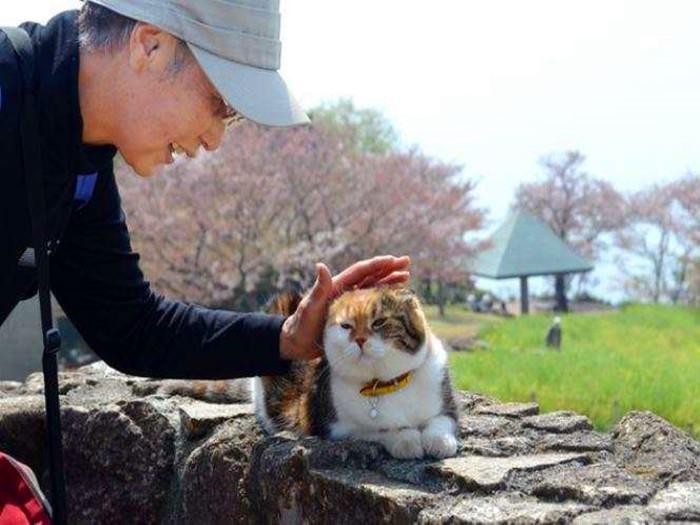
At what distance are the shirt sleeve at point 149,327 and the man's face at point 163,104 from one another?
0.39m

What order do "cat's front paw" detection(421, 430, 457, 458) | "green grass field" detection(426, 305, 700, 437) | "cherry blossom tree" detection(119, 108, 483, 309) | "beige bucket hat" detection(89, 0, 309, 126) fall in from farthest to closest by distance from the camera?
"cherry blossom tree" detection(119, 108, 483, 309) → "green grass field" detection(426, 305, 700, 437) → "cat's front paw" detection(421, 430, 457, 458) → "beige bucket hat" detection(89, 0, 309, 126)

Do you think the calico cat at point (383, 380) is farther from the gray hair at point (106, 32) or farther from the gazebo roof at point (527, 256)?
the gazebo roof at point (527, 256)

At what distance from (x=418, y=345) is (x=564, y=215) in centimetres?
2330

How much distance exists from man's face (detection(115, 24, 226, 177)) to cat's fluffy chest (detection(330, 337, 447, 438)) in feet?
2.31

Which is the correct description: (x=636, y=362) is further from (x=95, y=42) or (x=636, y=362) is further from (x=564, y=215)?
(x=564, y=215)

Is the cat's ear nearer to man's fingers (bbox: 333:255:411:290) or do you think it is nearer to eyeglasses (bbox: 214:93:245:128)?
man's fingers (bbox: 333:255:411:290)

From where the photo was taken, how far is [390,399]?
7.98ft

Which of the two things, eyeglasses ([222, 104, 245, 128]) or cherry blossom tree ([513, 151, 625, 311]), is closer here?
eyeglasses ([222, 104, 245, 128])

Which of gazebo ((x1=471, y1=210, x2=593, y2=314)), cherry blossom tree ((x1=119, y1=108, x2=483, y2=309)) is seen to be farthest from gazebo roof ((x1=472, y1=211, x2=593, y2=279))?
cherry blossom tree ((x1=119, y1=108, x2=483, y2=309))

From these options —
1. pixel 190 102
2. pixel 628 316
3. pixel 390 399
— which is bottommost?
pixel 628 316

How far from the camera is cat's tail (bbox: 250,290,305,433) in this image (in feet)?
8.70

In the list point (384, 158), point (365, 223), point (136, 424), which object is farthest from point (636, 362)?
point (384, 158)

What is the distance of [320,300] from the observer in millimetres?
2406

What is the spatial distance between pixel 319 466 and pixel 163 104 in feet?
2.68
